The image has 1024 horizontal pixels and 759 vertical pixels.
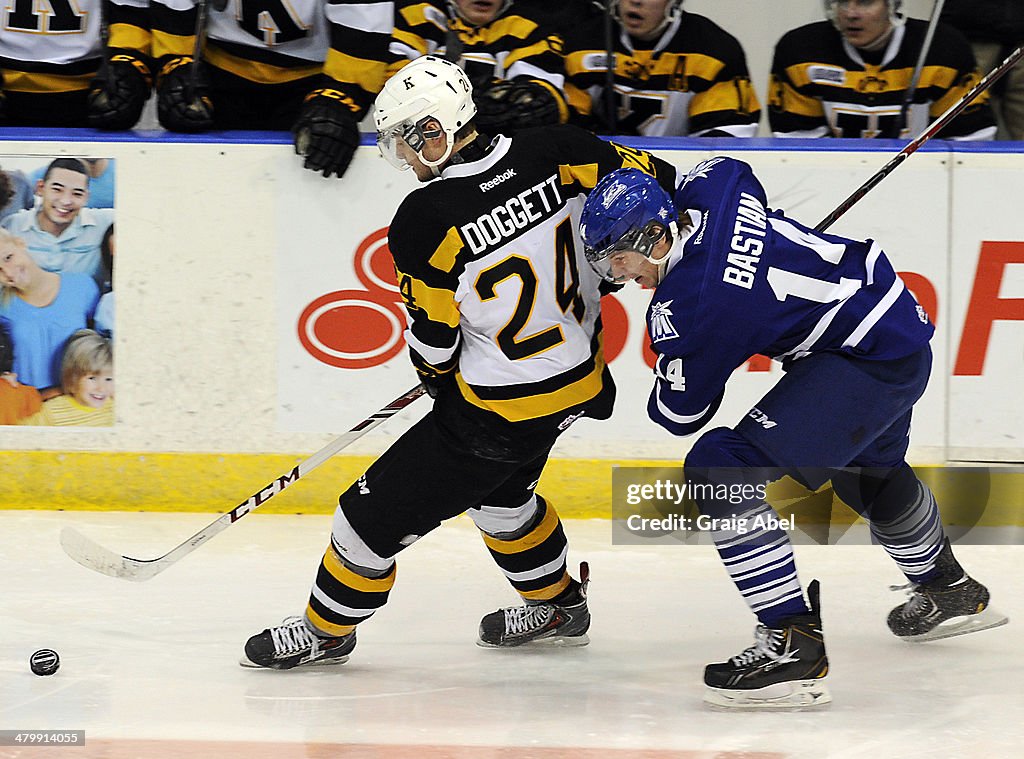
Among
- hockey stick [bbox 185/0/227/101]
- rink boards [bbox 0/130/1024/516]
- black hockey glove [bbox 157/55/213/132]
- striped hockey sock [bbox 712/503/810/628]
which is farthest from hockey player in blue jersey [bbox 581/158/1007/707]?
hockey stick [bbox 185/0/227/101]

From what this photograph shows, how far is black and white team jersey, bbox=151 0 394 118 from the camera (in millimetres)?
3885

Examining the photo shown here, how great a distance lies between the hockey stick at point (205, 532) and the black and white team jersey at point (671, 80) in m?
1.46

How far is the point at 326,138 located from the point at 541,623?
4.81ft

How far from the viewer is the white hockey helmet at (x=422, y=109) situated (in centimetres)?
242

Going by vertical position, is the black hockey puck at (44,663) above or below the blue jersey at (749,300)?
below

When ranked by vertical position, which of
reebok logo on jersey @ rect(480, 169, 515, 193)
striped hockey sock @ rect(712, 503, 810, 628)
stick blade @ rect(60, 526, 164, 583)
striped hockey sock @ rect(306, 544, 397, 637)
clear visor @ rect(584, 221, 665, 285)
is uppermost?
Answer: reebok logo on jersey @ rect(480, 169, 515, 193)

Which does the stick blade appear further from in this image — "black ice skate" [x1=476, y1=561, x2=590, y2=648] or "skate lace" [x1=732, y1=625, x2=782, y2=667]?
"skate lace" [x1=732, y1=625, x2=782, y2=667]

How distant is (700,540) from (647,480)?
250 mm

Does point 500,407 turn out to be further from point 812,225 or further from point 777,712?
point 812,225

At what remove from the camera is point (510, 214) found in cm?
245

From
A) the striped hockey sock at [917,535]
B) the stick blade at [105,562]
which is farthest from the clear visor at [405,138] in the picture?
the striped hockey sock at [917,535]

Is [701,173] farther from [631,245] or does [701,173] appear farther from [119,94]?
[119,94]

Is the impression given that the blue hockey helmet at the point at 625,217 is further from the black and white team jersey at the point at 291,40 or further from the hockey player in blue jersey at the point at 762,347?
the black and white team jersey at the point at 291,40

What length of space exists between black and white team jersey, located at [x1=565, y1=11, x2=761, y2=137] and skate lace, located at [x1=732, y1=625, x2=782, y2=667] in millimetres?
1873
